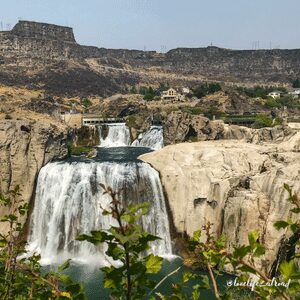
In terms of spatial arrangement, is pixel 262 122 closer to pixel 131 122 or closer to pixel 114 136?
pixel 131 122

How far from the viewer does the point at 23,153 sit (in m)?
30.2

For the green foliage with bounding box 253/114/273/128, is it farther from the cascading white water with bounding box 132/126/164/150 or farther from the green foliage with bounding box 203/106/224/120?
the cascading white water with bounding box 132/126/164/150

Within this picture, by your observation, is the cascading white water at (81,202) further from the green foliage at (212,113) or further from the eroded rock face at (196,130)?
the green foliage at (212,113)

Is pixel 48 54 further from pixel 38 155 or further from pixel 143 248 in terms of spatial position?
pixel 143 248

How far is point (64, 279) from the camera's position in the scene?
3.67m

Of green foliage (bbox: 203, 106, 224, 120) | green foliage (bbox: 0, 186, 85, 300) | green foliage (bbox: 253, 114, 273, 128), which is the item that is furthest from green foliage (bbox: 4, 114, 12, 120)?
green foliage (bbox: 0, 186, 85, 300)

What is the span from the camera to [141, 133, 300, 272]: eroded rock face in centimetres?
2297

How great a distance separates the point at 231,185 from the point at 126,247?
23801 mm

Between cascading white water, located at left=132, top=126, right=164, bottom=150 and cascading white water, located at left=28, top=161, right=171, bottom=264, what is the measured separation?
600 inches

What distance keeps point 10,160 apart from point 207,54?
461 ft

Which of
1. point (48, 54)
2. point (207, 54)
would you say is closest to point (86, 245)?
point (48, 54)

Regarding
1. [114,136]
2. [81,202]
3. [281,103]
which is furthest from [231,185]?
[281,103]

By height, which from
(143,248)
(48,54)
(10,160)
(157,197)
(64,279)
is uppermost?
(48,54)

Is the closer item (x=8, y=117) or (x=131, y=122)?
(x=8, y=117)
